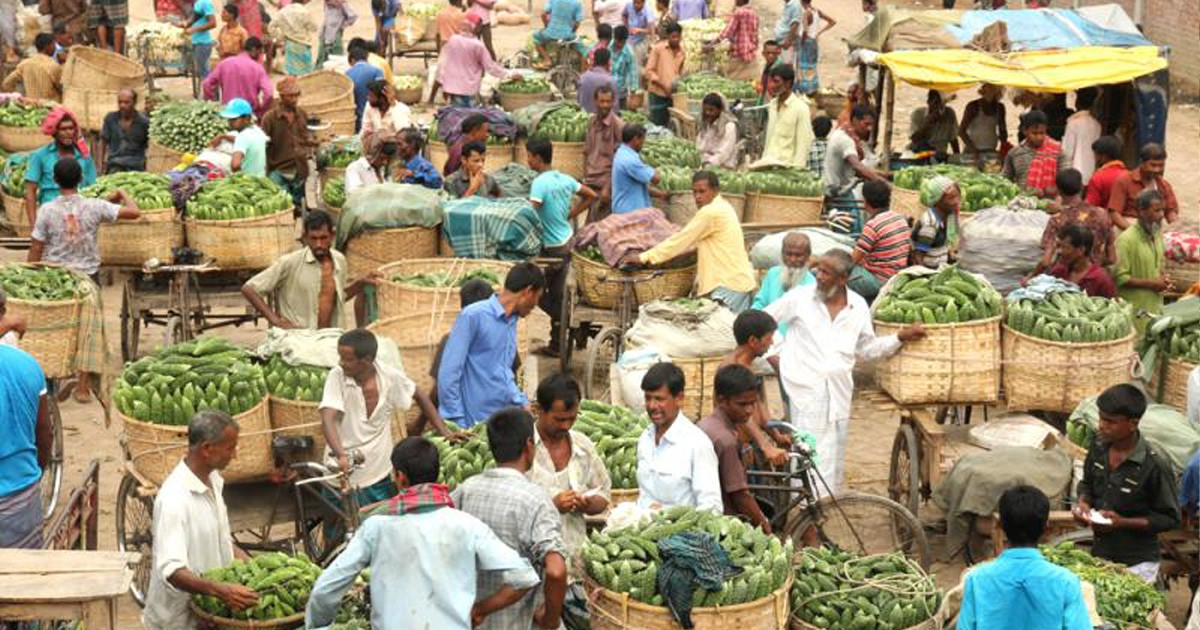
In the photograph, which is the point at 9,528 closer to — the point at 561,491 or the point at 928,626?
the point at 561,491

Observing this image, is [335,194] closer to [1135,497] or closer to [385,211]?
[385,211]

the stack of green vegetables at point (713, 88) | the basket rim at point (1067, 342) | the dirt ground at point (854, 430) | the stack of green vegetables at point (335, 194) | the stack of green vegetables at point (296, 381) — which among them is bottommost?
the dirt ground at point (854, 430)

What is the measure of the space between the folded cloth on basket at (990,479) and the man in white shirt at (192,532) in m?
3.97

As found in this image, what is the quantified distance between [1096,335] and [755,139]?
8835 millimetres

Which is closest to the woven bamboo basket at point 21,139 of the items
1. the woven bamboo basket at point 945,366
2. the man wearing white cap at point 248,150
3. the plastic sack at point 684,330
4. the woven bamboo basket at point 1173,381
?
the man wearing white cap at point 248,150

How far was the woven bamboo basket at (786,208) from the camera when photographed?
1444 centimetres

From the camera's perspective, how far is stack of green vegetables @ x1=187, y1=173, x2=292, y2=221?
41.2ft

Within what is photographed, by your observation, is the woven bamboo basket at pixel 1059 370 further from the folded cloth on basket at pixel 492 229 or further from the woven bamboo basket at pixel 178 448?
the woven bamboo basket at pixel 178 448

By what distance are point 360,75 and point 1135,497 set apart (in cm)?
1170

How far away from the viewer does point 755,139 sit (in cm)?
1886

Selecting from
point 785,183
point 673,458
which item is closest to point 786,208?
point 785,183

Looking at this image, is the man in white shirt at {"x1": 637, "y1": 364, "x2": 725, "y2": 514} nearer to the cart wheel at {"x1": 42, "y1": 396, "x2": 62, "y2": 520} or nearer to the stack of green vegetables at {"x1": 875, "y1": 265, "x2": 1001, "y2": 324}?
the stack of green vegetables at {"x1": 875, "y1": 265, "x2": 1001, "y2": 324}

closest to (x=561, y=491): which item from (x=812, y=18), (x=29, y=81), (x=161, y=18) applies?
(x=29, y=81)

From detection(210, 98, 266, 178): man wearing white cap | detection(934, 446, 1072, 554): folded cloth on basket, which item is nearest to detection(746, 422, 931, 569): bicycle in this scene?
detection(934, 446, 1072, 554): folded cloth on basket
